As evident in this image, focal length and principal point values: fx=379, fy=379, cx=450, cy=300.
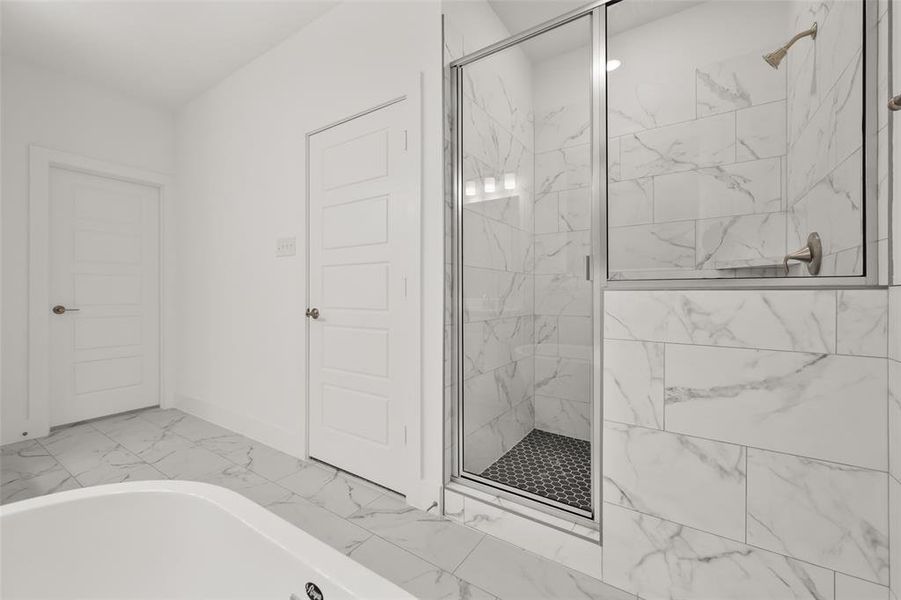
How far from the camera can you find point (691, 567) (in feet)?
4.12

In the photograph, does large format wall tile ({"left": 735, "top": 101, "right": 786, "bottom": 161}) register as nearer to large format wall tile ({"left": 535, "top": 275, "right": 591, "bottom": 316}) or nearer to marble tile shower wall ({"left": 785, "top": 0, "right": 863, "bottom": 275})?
marble tile shower wall ({"left": 785, "top": 0, "right": 863, "bottom": 275})

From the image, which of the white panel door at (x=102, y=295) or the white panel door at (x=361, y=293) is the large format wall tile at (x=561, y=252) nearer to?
the white panel door at (x=361, y=293)

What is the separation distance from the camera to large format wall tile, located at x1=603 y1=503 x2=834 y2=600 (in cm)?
113

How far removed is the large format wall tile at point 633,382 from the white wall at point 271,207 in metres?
0.79

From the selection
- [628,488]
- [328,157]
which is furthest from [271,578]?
[328,157]

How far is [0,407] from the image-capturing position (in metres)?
2.68

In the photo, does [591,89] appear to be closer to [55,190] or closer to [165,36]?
[165,36]

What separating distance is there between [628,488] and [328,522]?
1.30 meters

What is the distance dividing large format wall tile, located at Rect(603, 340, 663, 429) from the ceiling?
8.45 feet

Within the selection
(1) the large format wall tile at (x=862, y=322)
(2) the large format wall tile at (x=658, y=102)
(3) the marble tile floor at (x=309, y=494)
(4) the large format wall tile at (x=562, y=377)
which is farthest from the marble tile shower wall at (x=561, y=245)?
(1) the large format wall tile at (x=862, y=322)

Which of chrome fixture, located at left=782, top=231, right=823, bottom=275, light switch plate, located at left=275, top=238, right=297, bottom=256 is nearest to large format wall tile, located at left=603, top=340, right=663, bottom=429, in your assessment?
chrome fixture, located at left=782, top=231, right=823, bottom=275

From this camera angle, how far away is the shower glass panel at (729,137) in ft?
3.99

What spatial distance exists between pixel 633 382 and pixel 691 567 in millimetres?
612

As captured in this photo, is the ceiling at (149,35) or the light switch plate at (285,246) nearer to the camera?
the ceiling at (149,35)
